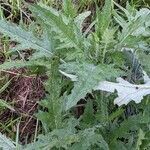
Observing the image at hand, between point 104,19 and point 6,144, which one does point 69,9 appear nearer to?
point 104,19

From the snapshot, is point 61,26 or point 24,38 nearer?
point 61,26

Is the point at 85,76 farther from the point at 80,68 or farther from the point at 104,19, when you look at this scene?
the point at 104,19

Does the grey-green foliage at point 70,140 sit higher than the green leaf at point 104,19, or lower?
lower

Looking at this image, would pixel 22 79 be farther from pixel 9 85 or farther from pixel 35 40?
pixel 35 40

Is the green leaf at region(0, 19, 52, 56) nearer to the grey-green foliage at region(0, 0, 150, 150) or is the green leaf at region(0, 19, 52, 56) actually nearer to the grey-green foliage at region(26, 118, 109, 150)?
the grey-green foliage at region(0, 0, 150, 150)

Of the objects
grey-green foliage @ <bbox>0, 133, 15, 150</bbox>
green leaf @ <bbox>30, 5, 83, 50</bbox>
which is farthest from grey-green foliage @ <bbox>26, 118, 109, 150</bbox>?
green leaf @ <bbox>30, 5, 83, 50</bbox>

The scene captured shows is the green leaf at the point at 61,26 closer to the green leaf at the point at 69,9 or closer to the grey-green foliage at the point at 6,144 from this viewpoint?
the green leaf at the point at 69,9

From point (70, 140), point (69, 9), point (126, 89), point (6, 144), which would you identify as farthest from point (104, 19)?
point (6, 144)

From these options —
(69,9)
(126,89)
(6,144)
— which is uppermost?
(69,9)

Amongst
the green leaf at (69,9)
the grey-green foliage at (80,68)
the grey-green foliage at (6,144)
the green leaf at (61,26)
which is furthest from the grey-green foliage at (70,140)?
the green leaf at (69,9)

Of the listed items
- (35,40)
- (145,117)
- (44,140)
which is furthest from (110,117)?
(35,40)

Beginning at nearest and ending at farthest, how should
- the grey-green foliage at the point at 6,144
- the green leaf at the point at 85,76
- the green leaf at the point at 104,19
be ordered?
the green leaf at the point at 85,76 → the green leaf at the point at 104,19 → the grey-green foliage at the point at 6,144

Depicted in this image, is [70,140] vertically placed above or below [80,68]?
below
